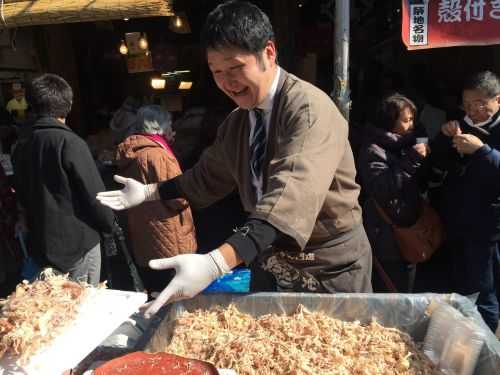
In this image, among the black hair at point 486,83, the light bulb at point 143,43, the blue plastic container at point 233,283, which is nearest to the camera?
the blue plastic container at point 233,283

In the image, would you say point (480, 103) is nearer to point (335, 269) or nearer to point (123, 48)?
point (335, 269)

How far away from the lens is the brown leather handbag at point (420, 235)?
148 inches

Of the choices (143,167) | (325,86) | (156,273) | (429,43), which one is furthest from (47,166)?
(325,86)

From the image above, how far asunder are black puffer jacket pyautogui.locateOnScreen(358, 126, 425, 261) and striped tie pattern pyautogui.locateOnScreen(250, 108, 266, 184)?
1.77m

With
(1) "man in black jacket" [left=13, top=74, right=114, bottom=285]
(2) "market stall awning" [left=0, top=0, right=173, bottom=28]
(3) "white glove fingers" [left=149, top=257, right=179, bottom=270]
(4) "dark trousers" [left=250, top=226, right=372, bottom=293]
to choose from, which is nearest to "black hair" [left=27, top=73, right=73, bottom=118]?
(1) "man in black jacket" [left=13, top=74, right=114, bottom=285]

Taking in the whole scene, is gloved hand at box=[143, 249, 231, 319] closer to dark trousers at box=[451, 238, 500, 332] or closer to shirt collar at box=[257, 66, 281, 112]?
shirt collar at box=[257, 66, 281, 112]

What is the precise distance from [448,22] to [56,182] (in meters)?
3.87

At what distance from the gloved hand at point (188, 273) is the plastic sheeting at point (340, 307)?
0.61 m

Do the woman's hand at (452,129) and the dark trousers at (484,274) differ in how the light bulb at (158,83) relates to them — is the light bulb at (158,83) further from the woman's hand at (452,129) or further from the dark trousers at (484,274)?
the dark trousers at (484,274)

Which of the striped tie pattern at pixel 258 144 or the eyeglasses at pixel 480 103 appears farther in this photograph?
the eyeglasses at pixel 480 103

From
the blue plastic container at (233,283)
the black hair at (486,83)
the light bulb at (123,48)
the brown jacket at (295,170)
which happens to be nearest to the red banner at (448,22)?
Answer: the black hair at (486,83)

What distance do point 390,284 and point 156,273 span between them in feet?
7.47

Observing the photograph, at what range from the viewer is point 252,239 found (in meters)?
1.66

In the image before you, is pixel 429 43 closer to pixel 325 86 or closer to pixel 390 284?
pixel 390 284
